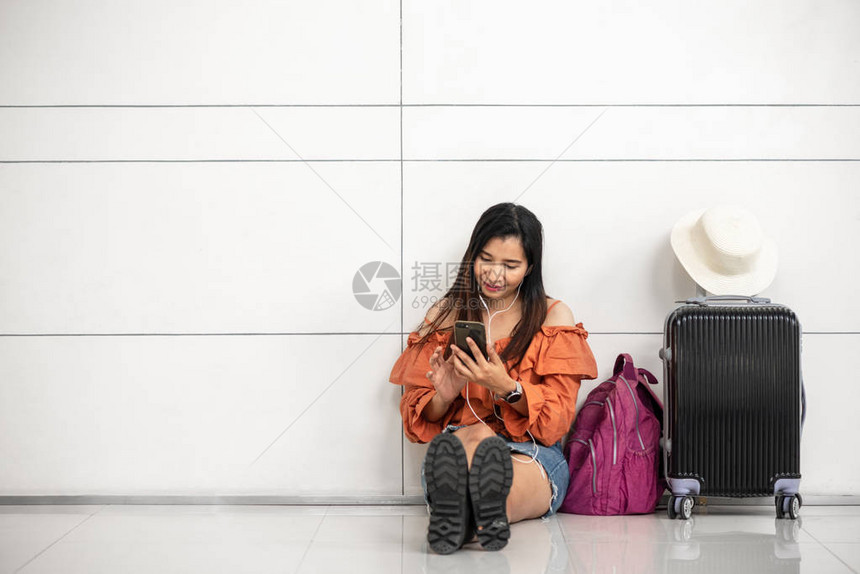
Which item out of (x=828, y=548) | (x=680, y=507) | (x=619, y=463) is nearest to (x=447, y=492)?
(x=619, y=463)

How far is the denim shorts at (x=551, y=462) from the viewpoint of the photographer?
8.09ft

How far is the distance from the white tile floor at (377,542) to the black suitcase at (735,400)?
0.56 ft

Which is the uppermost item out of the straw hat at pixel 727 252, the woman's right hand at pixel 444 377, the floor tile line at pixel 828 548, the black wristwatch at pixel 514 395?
the straw hat at pixel 727 252

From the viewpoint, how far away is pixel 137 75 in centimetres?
283

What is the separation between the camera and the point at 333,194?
9.30 feet

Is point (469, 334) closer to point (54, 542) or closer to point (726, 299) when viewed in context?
point (726, 299)

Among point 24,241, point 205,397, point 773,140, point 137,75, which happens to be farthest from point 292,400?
point 773,140

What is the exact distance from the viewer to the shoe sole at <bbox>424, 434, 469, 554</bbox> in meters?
2.10

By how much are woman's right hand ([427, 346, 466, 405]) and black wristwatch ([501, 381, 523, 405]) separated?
15 centimetres

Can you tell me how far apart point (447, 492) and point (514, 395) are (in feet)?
1.34

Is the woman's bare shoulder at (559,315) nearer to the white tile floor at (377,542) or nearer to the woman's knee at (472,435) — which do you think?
the woman's knee at (472,435)

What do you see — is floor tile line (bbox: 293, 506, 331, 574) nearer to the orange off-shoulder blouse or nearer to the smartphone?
the orange off-shoulder blouse

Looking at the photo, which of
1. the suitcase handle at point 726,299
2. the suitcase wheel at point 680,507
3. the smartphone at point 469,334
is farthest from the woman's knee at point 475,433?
the suitcase handle at point 726,299

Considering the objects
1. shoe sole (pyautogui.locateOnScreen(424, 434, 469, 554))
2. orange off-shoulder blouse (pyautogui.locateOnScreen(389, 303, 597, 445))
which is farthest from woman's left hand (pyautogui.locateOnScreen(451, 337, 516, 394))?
shoe sole (pyautogui.locateOnScreen(424, 434, 469, 554))
